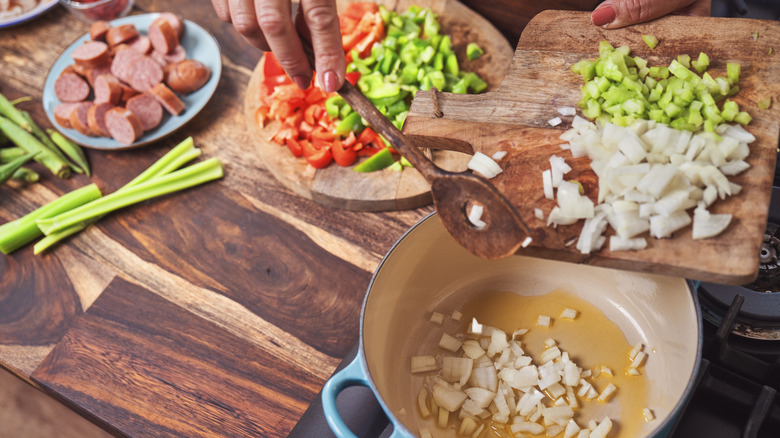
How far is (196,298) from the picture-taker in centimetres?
163

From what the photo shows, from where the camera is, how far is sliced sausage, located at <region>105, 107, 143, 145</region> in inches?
72.4

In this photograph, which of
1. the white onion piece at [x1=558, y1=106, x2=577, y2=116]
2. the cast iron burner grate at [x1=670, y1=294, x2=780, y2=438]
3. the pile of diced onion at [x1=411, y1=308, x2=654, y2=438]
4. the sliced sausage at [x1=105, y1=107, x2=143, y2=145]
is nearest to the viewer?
the cast iron burner grate at [x1=670, y1=294, x2=780, y2=438]

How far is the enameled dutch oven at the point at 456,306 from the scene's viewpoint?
3.38 feet

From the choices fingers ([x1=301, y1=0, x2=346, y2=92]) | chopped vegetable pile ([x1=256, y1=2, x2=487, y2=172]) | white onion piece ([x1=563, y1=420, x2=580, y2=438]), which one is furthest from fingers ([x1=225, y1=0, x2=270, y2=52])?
white onion piece ([x1=563, y1=420, x2=580, y2=438])

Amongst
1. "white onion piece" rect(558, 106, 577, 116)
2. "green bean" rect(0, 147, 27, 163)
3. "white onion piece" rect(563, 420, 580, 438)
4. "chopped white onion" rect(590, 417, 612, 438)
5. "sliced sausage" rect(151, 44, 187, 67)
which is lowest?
"green bean" rect(0, 147, 27, 163)

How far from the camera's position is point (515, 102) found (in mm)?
1325

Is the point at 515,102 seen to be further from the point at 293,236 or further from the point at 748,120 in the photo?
the point at 293,236

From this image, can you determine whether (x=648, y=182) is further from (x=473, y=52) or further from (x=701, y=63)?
(x=473, y=52)

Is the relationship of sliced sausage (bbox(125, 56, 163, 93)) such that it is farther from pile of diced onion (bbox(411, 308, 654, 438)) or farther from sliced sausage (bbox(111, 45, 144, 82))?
pile of diced onion (bbox(411, 308, 654, 438))

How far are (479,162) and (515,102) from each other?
0.20m

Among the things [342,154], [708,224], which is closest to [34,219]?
[342,154]

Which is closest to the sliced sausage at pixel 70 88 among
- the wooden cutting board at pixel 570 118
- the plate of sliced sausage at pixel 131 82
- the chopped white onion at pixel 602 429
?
the plate of sliced sausage at pixel 131 82

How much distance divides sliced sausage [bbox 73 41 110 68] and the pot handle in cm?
151

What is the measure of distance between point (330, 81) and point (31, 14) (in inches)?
63.9
